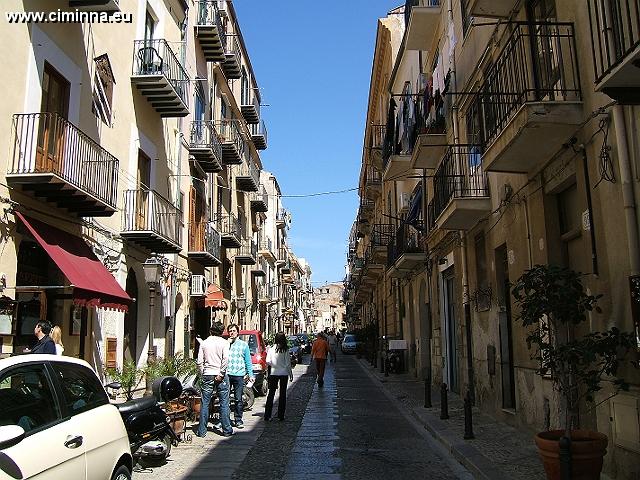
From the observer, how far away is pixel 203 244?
21.5m

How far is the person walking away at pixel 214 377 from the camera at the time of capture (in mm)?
10320

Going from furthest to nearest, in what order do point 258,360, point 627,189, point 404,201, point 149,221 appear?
point 404,201, point 258,360, point 149,221, point 627,189

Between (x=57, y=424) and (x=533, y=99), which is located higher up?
(x=533, y=99)

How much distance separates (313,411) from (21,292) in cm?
684

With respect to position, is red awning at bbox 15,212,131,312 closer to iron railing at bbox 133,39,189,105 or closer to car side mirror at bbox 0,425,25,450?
iron railing at bbox 133,39,189,105

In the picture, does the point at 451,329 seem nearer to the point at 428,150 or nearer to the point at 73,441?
the point at 428,150

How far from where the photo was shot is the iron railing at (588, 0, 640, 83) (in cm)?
593

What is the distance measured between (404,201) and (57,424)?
2195cm

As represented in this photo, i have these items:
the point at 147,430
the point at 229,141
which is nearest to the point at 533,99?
the point at 147,430

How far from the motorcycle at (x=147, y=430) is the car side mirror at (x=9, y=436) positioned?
3.26 m

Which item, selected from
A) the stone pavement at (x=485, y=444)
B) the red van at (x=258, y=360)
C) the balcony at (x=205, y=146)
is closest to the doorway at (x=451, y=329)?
the stone pavement at (x=485, y=444)

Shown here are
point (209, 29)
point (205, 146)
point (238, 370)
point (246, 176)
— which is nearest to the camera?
point (238, 370)

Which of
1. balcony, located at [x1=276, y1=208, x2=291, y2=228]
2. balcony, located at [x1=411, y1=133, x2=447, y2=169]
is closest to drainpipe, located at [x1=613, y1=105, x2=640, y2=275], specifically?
balcony, located at [x1=411, y1=133, x2=447, y2=169]

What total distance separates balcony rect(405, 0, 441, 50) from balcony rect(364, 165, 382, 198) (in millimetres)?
15227
